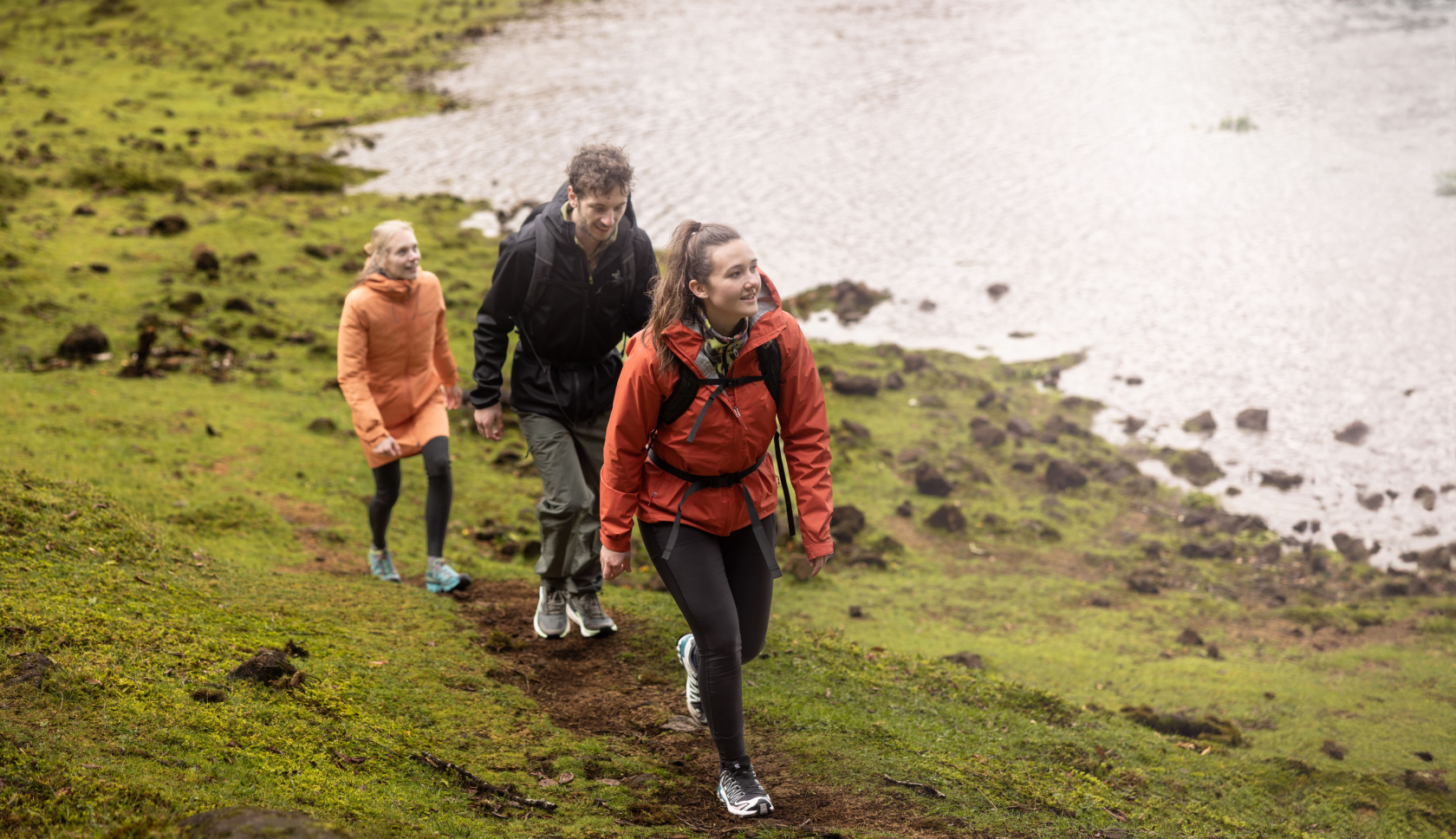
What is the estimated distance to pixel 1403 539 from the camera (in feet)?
40.2

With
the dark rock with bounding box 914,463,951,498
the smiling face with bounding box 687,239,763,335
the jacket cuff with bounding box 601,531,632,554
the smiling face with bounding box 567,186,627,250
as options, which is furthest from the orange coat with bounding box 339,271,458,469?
the dark rock with bounding box 914,463,951,498

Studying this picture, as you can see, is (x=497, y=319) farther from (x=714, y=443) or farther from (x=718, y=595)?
(x=718, y=595)

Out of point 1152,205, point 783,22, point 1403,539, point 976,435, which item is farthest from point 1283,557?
point 783,22

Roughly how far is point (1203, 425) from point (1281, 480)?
67.6 inches

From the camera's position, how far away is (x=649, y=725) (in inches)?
237

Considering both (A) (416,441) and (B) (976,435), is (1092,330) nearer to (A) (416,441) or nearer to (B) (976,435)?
(B) (976,435)

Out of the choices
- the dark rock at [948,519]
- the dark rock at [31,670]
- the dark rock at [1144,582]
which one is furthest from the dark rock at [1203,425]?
the dark rock at [31,670]

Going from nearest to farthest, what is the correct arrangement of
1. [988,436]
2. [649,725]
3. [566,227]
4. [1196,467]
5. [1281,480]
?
[649,725] < [566,227] < [1281,480] < [1196,467] < [988,436]

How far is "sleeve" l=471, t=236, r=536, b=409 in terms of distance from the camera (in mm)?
6301

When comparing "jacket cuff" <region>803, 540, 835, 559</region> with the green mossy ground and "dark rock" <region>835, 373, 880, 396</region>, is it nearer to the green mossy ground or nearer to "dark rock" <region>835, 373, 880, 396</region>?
the green mossy ground

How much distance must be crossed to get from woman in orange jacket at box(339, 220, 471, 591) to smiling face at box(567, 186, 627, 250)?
1817 mm

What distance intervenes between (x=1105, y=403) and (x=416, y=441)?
12.1 m

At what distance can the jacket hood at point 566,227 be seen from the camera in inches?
245

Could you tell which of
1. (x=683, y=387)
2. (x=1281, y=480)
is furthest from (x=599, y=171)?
(x=1281, y=480)
